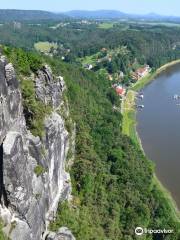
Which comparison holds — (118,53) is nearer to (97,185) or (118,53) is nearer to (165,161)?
(165,161)

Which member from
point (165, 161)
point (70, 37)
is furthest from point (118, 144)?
point (70, 37)

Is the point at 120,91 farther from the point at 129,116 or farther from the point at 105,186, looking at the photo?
the point at 105,186

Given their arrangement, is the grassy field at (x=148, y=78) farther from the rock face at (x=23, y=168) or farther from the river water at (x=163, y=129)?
the rock face at (x=23, y=168)

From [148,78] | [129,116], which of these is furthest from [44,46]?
[129,116]

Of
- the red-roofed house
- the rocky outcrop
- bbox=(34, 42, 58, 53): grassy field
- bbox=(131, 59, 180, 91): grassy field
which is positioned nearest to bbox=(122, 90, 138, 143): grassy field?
the red-roofed house

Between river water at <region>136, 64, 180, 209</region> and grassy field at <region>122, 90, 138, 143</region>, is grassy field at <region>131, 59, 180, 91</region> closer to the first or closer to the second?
river water at <region>136, 64, 180, 209</region>

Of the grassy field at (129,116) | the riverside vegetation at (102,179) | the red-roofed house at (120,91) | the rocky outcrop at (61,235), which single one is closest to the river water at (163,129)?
the grassy field at (129,116)
